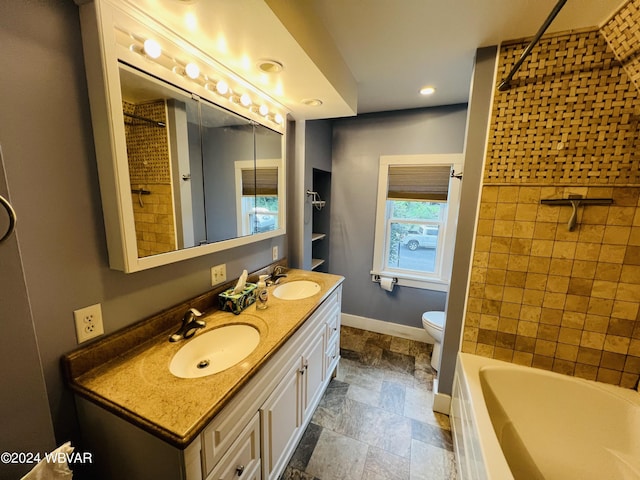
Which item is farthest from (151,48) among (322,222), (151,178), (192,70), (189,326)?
(322,222)

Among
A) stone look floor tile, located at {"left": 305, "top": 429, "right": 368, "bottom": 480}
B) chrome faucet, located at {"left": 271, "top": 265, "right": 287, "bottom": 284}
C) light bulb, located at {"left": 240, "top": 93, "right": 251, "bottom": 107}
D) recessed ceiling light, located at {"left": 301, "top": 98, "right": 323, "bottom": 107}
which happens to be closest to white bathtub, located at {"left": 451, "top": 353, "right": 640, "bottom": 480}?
stone look floor tile, located at {"left": 305, "top": 429, "right": 368, "bottom": 480}

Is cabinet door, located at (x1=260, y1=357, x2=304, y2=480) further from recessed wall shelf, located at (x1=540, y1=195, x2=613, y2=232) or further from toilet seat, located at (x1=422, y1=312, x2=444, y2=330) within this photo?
recessed wall shelf, located at (x1=540, y1=195, x2=613, y2=232)

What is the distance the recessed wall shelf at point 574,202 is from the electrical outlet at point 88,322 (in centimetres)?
219

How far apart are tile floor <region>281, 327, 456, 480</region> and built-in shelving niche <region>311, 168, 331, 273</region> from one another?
107 cm

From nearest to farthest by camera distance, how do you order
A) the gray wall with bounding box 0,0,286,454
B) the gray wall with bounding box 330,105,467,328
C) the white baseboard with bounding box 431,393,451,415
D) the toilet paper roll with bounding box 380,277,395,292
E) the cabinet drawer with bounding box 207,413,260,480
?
the gray wall with bounding box 0,0,286,454 → the cabinet drawer with bounding box 207,413,260,480 → the white baseboard with bounding box 431,393,451,415 → the gray wall with bounding box 330,105,467,328 → the toilet paper roll with bounding box 380,277,395,292

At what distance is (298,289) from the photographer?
1988mm

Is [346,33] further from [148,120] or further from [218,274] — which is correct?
[218,274]

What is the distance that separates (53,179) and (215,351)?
0.94 m

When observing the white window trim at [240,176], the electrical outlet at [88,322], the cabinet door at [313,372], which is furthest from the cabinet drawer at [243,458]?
the white window trim at [240,176]

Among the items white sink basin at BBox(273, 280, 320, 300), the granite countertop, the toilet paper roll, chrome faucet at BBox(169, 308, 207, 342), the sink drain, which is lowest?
the toilet paper roll

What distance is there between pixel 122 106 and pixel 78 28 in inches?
10.3

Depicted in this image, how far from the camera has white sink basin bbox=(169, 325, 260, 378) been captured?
3.59 ft

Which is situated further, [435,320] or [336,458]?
[435,320]

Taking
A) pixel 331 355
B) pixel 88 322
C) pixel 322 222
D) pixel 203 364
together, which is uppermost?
pixel 322 222
